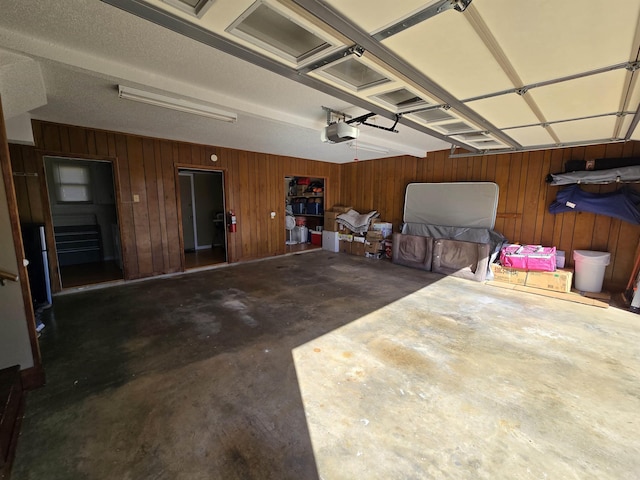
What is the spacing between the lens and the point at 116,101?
2.89m

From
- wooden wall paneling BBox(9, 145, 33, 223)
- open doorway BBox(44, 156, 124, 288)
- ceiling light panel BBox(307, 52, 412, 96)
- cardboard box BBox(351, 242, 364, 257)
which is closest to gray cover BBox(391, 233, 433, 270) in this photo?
cardboard box BBox(351, 242, 364, 257)

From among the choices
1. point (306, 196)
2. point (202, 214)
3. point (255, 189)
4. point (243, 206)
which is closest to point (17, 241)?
point (243, 206)

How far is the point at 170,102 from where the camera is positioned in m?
2.68

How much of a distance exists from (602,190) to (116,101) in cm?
667

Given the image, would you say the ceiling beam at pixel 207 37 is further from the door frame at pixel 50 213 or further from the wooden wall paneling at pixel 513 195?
the wooden wall paneling at pixel 513 195

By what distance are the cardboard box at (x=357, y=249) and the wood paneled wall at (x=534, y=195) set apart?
1041 millimetres

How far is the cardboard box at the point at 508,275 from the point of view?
4.42 m

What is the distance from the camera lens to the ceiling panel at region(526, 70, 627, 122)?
1.83 meters

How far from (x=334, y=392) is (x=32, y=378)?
2.29 m

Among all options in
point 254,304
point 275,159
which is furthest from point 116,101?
point 275,159

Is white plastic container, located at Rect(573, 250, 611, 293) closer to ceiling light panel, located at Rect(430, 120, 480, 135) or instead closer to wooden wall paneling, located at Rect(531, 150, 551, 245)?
wooden wall paneling, located at Rect(531, 150, 551, 245)

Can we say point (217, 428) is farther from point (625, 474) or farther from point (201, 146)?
point (201, 146)

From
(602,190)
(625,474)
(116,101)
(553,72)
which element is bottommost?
(625,474)

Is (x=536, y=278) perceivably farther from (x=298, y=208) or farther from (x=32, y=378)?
(x=32, y=378)
